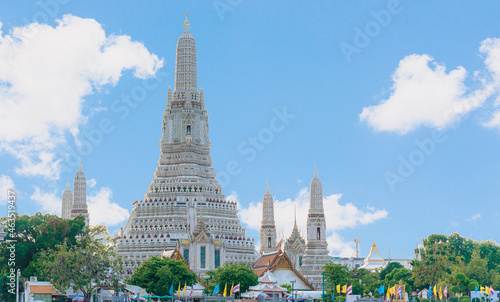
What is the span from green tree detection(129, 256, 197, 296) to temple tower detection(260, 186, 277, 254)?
3819 centimetres

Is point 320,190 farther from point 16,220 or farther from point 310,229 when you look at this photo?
point 16,220


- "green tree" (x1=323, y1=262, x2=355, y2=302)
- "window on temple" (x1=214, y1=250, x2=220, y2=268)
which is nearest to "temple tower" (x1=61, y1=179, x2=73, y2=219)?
"window on temple" (x1=214, y1=250, x2=220, y2=268)

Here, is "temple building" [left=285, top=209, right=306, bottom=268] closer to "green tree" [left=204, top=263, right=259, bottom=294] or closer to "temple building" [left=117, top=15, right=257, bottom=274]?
"temple building" [left=117, top=15, right=257, bottom=274]

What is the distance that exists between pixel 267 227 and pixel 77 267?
5381 cm

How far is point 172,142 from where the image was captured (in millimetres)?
136375

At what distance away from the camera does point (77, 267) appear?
94.2 m

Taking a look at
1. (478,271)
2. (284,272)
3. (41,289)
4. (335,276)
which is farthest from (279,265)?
(41,289)

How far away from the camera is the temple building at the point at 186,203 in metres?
124

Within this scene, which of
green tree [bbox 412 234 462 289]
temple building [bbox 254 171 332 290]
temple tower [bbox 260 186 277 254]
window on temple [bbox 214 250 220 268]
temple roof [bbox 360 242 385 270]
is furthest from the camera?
temple roof [bbox 360 242 385 270]

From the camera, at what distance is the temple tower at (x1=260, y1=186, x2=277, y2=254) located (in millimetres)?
143750

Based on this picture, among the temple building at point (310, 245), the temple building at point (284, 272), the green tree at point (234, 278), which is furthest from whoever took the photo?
the temple building at point (310, 245)

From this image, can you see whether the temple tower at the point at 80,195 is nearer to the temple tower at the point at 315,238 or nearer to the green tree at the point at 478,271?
the temple tower at the point at 315,238

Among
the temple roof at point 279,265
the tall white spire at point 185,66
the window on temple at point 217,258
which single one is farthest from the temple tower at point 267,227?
the tall white spire at point 185,66

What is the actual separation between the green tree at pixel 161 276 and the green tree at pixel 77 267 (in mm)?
5756
